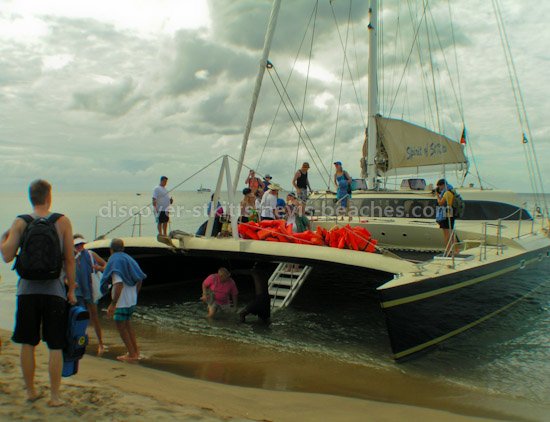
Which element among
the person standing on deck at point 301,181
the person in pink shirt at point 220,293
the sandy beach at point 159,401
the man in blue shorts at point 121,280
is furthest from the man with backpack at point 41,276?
the person standing on deck at point 301,181

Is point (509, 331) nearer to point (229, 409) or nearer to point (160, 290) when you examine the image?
point (229, 409)

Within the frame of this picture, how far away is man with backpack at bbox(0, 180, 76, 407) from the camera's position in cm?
344

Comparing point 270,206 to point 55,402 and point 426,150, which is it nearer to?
point 426,150

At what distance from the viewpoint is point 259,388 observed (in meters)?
5.24

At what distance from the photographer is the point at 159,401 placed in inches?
156

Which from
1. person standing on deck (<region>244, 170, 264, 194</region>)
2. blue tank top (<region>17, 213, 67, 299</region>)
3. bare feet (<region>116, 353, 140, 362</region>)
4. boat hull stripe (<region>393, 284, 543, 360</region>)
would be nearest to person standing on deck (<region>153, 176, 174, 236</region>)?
person standing on deck (<region>244, 170, 264, 194</region>)

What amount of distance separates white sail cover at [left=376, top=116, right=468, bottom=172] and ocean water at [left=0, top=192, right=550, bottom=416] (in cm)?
398

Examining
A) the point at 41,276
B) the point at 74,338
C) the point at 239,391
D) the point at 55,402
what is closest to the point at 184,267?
the point at 239,391

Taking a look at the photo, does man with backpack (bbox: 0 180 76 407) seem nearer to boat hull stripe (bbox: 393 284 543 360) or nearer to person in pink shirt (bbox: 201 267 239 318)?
boat hull stripe (bbox: 393 284 543 360)

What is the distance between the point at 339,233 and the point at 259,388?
111 inches

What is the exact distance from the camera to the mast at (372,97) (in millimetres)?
13102

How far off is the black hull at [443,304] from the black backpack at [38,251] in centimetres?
336

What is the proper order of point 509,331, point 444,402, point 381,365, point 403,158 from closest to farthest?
point 444,402
point 381,365
point 509,331
point 403,158

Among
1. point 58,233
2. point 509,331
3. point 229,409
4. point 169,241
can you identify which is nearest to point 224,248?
point 169,241
